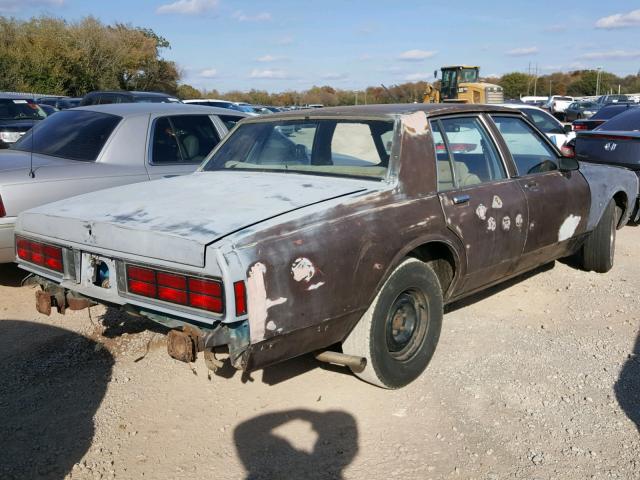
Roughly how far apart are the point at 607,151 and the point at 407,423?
6042mm

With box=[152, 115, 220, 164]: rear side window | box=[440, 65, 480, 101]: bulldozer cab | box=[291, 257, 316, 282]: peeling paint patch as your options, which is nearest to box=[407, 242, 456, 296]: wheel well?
box=[291, 257, 316, 282]: peeling paint patch

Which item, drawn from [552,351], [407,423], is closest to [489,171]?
[552,351]

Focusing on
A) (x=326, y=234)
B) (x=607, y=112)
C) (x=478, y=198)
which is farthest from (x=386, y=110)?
(x=607, y=112)

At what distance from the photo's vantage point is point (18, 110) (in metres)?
10.8

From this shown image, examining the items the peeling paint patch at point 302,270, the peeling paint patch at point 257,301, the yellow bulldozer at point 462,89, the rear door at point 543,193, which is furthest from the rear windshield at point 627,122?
the yellow bulldozer at point 462,89

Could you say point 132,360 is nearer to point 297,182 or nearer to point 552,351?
point 297,182

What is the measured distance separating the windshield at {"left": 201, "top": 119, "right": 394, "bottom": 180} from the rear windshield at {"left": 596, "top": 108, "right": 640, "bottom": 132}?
621 cm

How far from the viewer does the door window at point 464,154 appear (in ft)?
12.7

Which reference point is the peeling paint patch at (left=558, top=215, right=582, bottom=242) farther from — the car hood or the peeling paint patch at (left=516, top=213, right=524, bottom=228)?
the car hood

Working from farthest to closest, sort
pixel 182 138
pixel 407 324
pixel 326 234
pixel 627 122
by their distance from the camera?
pixel 627 122, pixel 182 138, pixel 407 324, pixel 326 234

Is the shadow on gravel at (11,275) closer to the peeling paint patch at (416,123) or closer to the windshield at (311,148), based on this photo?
the windshield at (311,148)

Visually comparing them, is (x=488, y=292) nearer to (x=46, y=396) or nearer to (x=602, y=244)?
(x=602, y=244)

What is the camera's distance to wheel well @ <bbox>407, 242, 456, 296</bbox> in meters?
3.67

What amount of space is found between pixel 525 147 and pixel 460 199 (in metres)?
1.33
